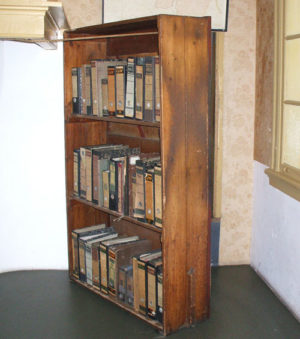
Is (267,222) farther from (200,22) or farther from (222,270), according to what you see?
(200,22)

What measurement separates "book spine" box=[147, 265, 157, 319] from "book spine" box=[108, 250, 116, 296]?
0.33 meters

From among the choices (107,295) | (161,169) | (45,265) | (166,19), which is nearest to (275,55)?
(166,19)

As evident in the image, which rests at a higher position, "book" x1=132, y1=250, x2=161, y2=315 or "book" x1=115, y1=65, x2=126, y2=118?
"book" x1=115, y1=65, x2=126, y2=118

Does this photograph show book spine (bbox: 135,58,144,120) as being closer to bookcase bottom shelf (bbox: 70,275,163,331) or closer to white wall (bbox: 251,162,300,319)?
white wall (bbox: 251,162,300,319)

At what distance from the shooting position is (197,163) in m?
2.81

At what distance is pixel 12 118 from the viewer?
145 inches

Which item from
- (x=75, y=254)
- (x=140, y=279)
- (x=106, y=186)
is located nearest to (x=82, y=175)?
(x=106, y=186)

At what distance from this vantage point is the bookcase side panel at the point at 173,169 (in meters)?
2.62

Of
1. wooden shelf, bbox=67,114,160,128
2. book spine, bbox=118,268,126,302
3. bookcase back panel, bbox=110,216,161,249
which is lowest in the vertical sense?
book spine, bbox=118,268,126,302

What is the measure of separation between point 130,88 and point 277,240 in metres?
1.43

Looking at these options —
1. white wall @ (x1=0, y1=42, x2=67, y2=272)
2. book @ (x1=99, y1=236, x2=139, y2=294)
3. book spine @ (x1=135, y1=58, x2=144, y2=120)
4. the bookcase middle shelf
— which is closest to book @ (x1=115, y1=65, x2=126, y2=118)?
book spine @ (x1=135, y1=58, x2=144, y2=120)

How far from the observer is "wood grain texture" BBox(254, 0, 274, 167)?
338cm

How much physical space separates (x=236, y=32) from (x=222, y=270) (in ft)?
5.89

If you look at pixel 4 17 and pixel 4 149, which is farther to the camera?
pixel 4 149
